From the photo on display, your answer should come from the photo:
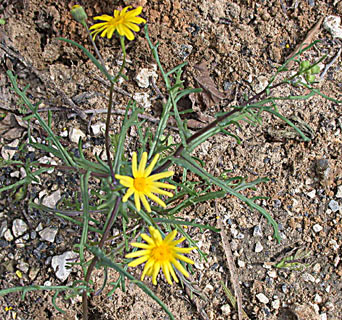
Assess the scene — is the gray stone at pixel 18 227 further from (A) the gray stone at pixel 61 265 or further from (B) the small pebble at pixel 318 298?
(B) the small pebble at pixel 318 298

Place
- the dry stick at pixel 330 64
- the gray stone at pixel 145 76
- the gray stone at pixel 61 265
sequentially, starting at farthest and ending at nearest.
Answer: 1. the dry stick at pixel 330 64
2. the gray stone at pixel 145 76
3. the gray stone at pixel 61 265

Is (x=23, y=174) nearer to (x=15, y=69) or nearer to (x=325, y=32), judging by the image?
(x=15, y=69)

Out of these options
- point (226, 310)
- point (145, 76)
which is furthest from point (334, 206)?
point (145, 76)

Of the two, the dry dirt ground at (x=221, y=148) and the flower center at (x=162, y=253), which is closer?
the flower center at (x=162, y=253)

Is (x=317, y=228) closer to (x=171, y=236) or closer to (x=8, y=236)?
(x=171, y=236)

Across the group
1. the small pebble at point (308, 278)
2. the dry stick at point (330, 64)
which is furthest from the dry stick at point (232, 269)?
the dry stick at point (330, 64)

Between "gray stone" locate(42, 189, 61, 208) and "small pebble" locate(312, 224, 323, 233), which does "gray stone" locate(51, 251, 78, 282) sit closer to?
"gray stone" locate(42, 189, 61, 208)

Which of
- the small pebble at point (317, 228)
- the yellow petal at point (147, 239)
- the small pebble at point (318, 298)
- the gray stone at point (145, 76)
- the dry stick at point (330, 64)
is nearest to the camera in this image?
the yellow petal at point (147, 239)

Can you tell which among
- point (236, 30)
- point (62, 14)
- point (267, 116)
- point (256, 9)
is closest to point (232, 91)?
point (267, 116)
